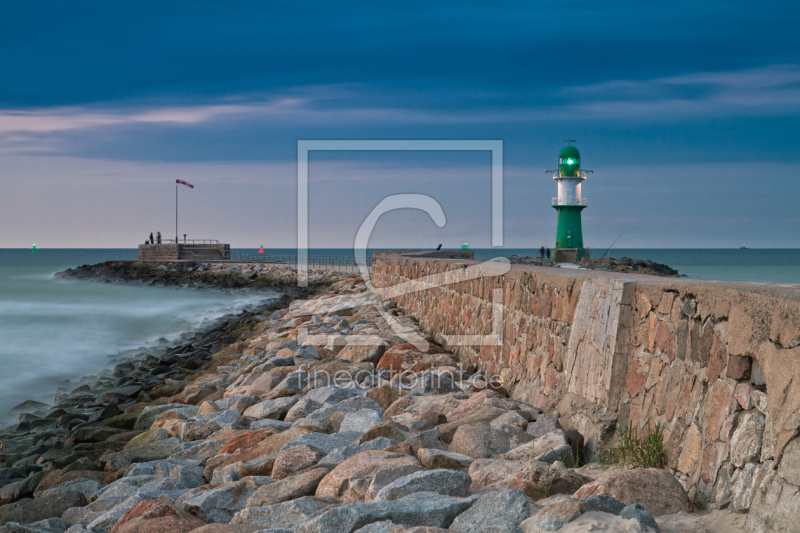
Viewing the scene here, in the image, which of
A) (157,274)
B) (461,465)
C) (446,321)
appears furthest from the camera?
(157,274)

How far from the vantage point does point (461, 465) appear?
12.3 ft

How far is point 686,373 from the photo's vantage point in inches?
122

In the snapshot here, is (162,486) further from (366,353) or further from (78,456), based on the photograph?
(366,353)

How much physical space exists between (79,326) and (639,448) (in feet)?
70.0

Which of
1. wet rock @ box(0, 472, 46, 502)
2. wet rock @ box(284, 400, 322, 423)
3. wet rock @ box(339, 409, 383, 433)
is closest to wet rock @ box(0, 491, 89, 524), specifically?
wet rock @ box(0, 472, 46, 502)

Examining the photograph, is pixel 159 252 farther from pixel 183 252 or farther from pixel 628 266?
pixel 628 266

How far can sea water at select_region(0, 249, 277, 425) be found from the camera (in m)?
12.4

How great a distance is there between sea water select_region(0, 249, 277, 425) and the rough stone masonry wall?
773 cm

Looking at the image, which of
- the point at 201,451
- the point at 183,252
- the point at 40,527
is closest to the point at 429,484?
the point at 40,527

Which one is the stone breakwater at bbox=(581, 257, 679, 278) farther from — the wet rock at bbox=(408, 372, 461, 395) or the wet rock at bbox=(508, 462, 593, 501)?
the wet rock at bbox=(508, 462, 593, 501)

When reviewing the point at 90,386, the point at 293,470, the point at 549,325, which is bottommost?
the point at 90,386

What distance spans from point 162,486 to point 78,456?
6.31ft

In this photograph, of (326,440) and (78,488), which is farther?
(78,488)

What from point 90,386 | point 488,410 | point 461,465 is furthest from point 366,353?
point 90,386
